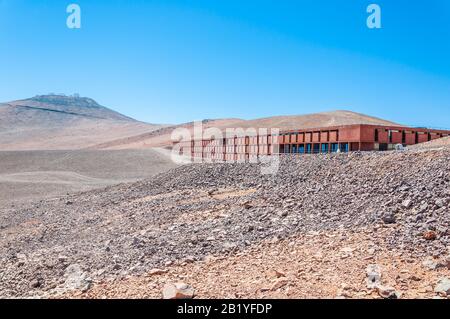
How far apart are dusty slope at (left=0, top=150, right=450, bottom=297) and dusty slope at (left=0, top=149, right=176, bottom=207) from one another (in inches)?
646

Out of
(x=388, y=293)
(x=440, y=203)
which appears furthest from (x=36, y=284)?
(x=440, y=203)

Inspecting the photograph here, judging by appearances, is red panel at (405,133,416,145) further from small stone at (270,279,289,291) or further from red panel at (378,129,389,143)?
small stone at (270,279,289,291)

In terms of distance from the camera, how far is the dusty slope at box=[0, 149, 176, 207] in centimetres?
3203

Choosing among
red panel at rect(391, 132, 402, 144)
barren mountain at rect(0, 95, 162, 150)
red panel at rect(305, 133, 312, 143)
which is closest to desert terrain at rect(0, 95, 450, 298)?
red panel at rect(391, 132, 402, 144)

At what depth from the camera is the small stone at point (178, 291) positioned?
5.78 m

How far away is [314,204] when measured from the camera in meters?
10.4

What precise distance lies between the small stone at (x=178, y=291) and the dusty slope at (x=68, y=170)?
25.4m

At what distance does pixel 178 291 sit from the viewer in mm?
5816

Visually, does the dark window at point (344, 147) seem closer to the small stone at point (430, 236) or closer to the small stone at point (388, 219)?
the small stone at point (388, 219)

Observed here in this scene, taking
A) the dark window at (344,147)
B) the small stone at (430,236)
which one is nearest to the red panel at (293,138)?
the dark window at (344,147)

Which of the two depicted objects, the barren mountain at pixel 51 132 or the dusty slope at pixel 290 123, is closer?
the dusty slope at pixel 290 123
